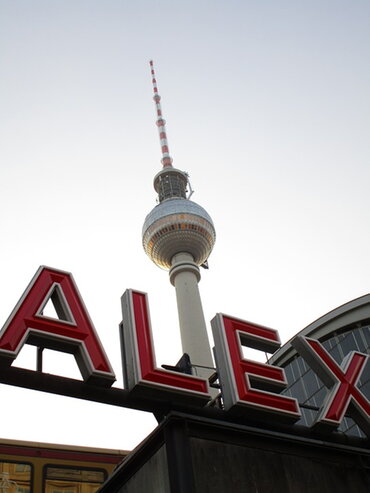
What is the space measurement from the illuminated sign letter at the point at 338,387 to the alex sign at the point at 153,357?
1.0 inches

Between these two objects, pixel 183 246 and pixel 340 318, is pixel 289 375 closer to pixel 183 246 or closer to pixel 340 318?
pixel 340 318

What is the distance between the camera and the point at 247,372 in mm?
14617

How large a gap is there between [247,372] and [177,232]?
72.7 meters

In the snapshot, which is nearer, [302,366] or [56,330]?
[56,330]

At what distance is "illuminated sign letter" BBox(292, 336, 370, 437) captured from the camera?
14719mm

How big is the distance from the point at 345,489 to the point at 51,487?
28.0 feet

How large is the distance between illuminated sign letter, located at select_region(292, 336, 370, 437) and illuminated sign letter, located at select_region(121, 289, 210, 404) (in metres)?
3.33

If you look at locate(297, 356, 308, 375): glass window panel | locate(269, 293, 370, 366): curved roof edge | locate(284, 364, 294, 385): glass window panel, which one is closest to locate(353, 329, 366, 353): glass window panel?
locate(269, 293, 370, 366): curved roof edge

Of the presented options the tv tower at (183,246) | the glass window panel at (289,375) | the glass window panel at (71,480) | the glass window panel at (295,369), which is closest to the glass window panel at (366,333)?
the glass window panel at (295,369)

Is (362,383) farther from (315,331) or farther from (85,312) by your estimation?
(85,312)

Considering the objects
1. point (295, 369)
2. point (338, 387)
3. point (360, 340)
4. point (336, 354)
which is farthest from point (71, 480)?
point (295, 369)

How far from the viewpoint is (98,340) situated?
13602 millimetres

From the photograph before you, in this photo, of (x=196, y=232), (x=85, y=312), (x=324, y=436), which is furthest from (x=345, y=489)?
(x=196, y=232)

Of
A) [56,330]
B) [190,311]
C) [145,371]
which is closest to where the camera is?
[56,330]
